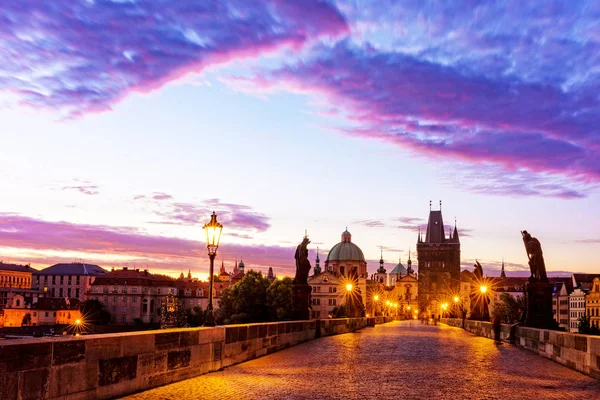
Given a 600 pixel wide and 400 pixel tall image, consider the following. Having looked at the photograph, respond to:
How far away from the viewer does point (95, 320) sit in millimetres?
153875

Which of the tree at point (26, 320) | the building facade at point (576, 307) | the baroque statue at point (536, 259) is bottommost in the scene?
the tree at point (26, 320)

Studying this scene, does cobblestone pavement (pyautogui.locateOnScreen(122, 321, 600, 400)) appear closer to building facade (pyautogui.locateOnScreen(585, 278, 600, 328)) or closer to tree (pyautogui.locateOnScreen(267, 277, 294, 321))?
tree (pyautogui.locateOnScreen(267, 277, 294, 321))

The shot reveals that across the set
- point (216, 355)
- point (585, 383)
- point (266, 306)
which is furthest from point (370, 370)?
point (266, 306)

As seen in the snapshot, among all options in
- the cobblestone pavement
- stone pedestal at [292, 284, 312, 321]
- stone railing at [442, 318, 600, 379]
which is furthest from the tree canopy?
the cobblestone pavement

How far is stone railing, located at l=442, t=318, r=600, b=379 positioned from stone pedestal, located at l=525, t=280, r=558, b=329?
0.67 meters

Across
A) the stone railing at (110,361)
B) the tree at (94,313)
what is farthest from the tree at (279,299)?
the stone railing at (110,361)

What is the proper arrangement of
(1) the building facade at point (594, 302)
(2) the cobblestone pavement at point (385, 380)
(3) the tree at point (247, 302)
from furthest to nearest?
1. (1) the building facade at point (594, 302)
2. (3) the tree at point (247, 302)
3. (2) the cobblestone pavement at point (385, 380)

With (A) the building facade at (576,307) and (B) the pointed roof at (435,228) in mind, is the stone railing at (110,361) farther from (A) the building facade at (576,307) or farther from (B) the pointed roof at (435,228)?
(B) the pointed roof at (435,228)

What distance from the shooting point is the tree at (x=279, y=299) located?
10206 centimetres

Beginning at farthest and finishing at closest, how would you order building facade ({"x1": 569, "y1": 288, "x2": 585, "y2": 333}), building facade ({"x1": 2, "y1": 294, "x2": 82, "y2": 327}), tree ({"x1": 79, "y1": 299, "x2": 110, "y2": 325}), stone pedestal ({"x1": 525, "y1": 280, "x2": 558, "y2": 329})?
building facade ({"x1": 2, "y1": 294, "x2": 82, "y2": 327}) < tree ({"x1": 79, "y1": 299, "x2": 110, "y2": 325}) < building facade ({"x1": 569, "y1": 288, "x2": 585, "y2": 333}) < stone pedestal ({"x1": 525, "y1": 280, "x2": 558, "y2": 329})

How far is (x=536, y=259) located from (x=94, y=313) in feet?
454

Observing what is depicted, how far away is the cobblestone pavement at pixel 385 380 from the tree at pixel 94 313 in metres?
139

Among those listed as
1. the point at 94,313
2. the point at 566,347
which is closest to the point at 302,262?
the point at 566,347

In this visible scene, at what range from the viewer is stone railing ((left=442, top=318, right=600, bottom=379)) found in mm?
15602
